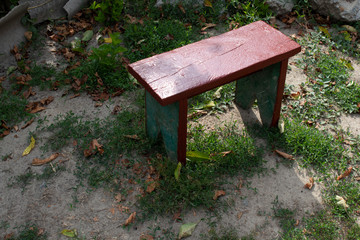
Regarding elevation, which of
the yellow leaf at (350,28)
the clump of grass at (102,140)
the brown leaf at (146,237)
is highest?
the clump of grass at (102,140)

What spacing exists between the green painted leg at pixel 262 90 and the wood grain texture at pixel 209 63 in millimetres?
229

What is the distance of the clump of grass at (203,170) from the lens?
3207 millimetres

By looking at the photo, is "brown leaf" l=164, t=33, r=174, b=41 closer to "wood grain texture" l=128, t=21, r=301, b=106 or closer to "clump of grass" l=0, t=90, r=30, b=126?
"wood grain texture" l=128, t=21, r=301, b=106

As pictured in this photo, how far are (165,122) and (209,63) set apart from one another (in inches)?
23.4

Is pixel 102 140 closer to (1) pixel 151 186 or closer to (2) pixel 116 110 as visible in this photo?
(2) pixel 116 110

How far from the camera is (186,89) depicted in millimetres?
2914

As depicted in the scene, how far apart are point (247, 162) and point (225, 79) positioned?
86 centimetres

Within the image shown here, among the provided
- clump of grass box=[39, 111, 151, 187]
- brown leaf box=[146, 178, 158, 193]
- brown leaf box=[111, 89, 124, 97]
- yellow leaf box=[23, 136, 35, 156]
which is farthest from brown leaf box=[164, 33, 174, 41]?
brown leaf box=[146, 178, 158, 193]

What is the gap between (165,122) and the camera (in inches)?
129

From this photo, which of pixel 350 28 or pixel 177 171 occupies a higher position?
pixel 177 171

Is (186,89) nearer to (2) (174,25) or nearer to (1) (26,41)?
(2) (174,25)

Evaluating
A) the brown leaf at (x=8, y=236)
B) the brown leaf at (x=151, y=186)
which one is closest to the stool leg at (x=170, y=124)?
the brown leaf at (x=151, y=186)

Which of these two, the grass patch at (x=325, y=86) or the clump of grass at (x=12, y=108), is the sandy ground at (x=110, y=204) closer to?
the clump of grass at (x=12, y=108)

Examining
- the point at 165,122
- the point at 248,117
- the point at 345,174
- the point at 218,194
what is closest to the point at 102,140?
the point at 165,122
